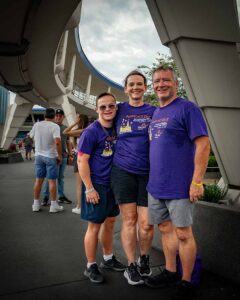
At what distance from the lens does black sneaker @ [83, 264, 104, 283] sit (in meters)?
2.99

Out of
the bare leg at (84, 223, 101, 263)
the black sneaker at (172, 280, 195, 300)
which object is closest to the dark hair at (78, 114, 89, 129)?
the bare leg at (84, 223, 101, 263)

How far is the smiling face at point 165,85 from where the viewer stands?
2.82 m

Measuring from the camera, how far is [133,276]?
2965mm

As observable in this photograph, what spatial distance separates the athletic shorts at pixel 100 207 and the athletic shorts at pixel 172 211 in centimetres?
50

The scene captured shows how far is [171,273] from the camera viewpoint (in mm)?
2979

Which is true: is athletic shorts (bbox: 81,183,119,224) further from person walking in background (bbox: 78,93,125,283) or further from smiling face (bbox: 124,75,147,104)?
smiling face (bbox: 124,75,147,104)

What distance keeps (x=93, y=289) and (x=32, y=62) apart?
1610cm

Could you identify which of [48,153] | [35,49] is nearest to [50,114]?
[48,153]

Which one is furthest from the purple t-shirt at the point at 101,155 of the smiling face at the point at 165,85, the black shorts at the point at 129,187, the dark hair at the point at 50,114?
the dark hair at the point at 50,114

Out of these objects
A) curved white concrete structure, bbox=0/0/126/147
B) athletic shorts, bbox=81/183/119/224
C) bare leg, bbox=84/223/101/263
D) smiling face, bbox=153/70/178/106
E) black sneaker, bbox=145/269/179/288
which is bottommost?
black sneaker, bbox=145/269/179/288

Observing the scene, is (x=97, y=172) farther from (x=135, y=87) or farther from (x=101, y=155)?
(x=135, y=87)

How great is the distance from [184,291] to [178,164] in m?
1.17

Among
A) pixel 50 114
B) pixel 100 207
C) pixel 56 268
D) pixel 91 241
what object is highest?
pixel 50 114

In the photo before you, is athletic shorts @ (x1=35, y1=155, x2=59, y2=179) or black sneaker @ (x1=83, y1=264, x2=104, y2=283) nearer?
black sneaker @ (x1=83, y1=264, x2=104, y2=283)
